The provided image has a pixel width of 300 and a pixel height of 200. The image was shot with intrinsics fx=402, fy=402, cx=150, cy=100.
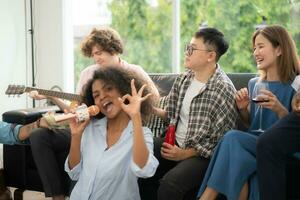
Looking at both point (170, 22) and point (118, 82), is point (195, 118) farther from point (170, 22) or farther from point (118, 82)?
point (170, 22)

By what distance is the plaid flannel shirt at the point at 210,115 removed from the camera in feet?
6.72

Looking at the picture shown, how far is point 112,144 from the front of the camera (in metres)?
1.72

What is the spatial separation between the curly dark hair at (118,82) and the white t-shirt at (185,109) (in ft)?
1.12

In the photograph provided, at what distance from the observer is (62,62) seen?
3961 mm

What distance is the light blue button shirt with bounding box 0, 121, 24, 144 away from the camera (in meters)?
2.31

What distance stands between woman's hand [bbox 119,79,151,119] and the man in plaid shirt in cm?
46

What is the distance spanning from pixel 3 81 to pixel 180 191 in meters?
2.32

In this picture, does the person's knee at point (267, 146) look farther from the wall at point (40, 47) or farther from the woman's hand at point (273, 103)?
the wall at point (40, 47)

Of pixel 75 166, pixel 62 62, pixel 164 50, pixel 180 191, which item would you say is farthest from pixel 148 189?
pixel 62 62

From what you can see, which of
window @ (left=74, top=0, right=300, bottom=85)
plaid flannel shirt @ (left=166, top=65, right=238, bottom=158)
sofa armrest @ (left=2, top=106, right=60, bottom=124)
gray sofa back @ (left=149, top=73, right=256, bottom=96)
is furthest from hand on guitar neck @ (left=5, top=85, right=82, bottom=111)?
window @ (left=74, top=0, right=300, bottom=85)

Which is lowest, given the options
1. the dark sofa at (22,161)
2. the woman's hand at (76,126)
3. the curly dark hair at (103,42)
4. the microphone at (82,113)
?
the dark sofa at (22,161)

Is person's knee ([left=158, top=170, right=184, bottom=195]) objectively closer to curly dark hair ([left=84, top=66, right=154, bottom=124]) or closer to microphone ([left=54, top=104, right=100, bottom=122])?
curly dark hair ([left=84, top=66, right=154, bottom=124])

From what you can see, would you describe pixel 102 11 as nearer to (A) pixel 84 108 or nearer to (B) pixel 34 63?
(B) pixel 34 63

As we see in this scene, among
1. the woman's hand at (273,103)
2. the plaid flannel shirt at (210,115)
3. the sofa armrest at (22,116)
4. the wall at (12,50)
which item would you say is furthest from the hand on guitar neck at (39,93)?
the woman's hand at (273,103)
